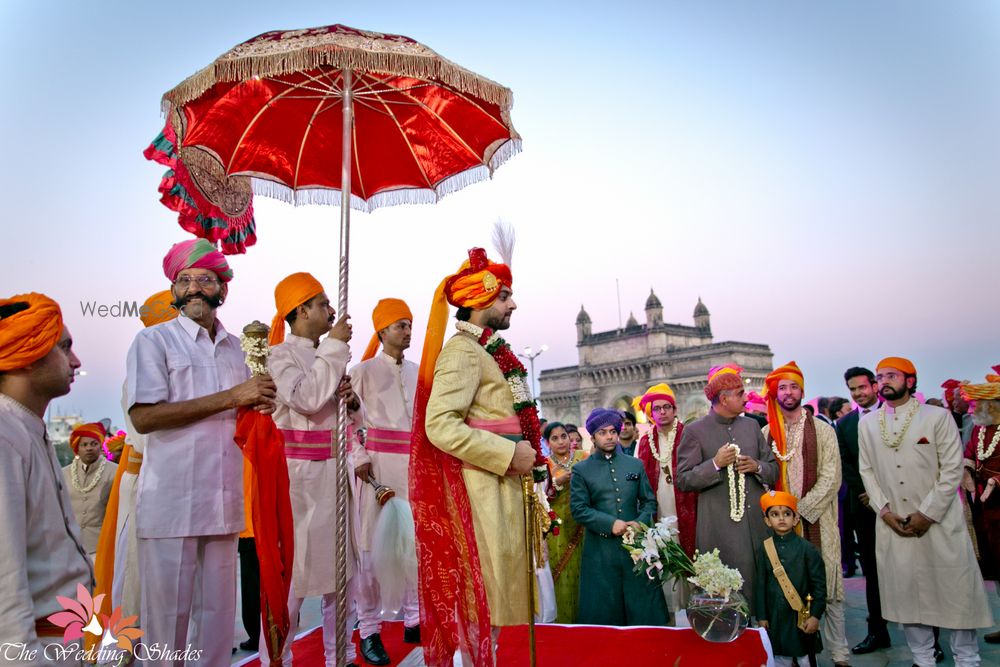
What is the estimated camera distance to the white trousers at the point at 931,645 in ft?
14.5

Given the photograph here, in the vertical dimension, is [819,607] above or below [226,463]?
below

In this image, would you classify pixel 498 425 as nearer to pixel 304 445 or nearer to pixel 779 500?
pixel 304 445

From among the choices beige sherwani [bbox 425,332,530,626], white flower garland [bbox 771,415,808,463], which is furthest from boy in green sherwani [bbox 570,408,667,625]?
beige sherwani [bbox 425,332,530,626]

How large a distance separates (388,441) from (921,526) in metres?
3.56

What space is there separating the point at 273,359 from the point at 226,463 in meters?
0.87

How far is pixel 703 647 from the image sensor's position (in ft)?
14.4

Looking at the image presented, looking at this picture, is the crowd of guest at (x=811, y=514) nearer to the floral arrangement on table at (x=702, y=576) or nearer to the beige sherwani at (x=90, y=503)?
the floral arrangement on table at (x=702, y=576)

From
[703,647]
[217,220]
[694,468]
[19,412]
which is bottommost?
[703,647]

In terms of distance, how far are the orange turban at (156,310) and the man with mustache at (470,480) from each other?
5.82 ft

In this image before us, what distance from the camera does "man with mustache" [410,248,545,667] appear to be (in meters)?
3.22

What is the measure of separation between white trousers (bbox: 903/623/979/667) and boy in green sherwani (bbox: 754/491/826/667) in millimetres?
674

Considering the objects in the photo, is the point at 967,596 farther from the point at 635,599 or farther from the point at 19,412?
the point at 19,412

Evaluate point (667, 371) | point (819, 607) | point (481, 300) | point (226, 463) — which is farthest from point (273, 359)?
point (667, 371)

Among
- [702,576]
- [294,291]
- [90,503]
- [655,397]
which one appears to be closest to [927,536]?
[702,576]
